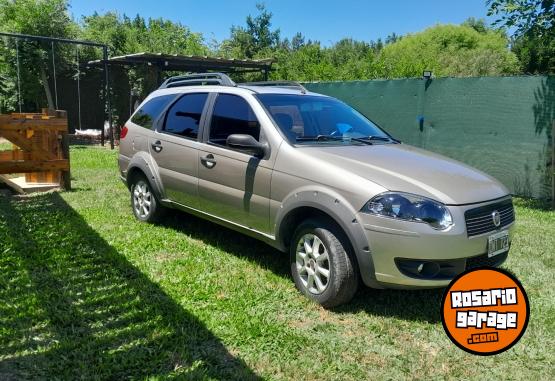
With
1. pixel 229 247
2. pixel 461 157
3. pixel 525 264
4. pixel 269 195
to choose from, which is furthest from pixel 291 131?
pixel 461 157

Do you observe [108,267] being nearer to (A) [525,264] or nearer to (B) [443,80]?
(A) [525,264]

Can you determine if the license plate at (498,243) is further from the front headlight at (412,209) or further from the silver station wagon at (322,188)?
the front headlight at (412,209)

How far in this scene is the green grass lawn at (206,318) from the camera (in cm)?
311

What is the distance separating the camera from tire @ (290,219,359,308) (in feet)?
12.3

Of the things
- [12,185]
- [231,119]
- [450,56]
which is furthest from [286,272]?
[450,56]

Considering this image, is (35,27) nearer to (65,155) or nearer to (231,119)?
(65,155)

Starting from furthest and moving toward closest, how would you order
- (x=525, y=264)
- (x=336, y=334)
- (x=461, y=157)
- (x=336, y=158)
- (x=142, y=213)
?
(x=461, y=157) → (x=142, y=213) → (x=525, y=264) → (x=336, y=158) → (x=336, y=334)

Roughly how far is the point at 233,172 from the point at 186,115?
4.02 feet

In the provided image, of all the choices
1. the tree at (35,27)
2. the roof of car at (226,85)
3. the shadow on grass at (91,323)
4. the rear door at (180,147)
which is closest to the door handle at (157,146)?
the rear door at (180,147)

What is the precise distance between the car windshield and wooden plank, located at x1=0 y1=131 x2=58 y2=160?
15.9 ft

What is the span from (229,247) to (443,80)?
6.05 m

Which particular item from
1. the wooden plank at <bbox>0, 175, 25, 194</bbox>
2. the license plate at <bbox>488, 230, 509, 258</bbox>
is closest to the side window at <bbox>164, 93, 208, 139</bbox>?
the license plate at <bbox>488, 230, 509, 258</bbox>

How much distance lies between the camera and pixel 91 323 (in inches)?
142

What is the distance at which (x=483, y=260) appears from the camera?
3.74 metres
